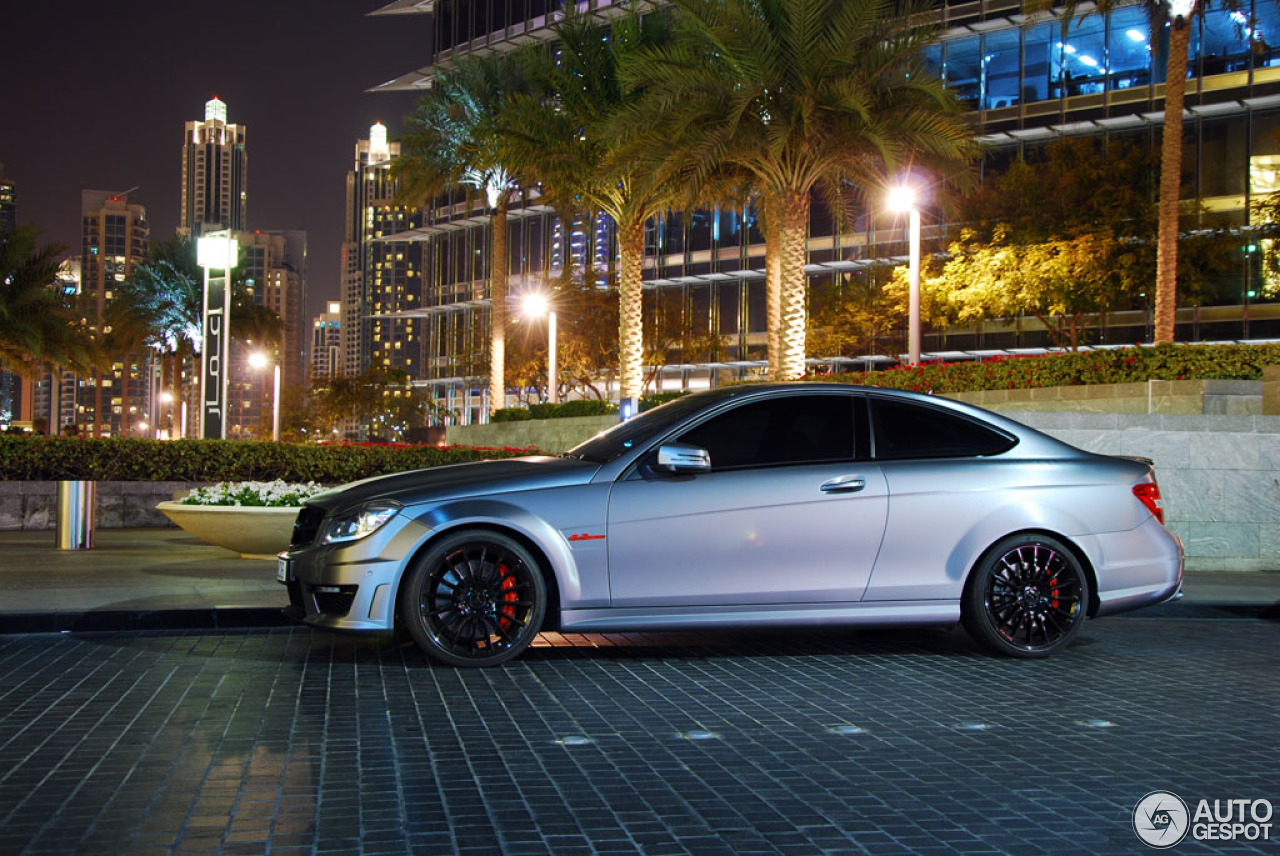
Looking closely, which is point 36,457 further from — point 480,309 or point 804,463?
point 480,309

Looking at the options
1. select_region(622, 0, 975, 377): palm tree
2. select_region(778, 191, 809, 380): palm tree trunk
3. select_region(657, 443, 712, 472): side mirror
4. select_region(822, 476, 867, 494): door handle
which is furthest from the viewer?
select_region(778, 191, 809, 380): palm tree trunk

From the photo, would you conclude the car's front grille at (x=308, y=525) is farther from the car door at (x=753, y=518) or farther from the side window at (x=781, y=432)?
the side window at (x=781, y=432)

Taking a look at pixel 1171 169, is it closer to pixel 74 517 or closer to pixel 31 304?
pixel 74 517

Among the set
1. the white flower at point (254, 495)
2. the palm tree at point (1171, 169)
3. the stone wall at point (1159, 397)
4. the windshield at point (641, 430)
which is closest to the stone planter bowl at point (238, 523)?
the white flower at point (254, 495)

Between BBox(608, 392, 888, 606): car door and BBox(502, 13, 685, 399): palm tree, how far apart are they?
19690 mm

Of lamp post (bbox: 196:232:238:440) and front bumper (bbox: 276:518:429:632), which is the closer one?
front bumper (bbox: 276:518:429:632)

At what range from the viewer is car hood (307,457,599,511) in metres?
7.40

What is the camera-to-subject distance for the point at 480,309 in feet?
222

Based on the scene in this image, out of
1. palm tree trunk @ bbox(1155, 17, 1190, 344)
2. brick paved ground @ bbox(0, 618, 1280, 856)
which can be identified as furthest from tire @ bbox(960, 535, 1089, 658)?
palm tree trunk @ bbox(1155, 17, 1190, 344)

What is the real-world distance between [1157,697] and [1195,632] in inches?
116

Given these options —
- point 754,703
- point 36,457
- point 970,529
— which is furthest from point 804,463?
point 36,457

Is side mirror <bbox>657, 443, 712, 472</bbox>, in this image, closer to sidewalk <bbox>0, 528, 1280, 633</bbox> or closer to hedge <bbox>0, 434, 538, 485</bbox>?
sidewalk <bbox>0, 528, 1280, 633</bbox>

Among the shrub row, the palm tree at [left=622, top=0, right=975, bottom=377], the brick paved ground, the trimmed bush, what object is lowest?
the brick paved ground

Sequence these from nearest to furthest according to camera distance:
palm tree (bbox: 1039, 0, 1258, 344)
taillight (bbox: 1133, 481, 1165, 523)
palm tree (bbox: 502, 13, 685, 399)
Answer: taillight (bbox: 1133, 481, 1165, 523), palm tree (bbox: 1039, 0, 1258, 344), palm tree (bbox: 502, 13, 685, 399)
